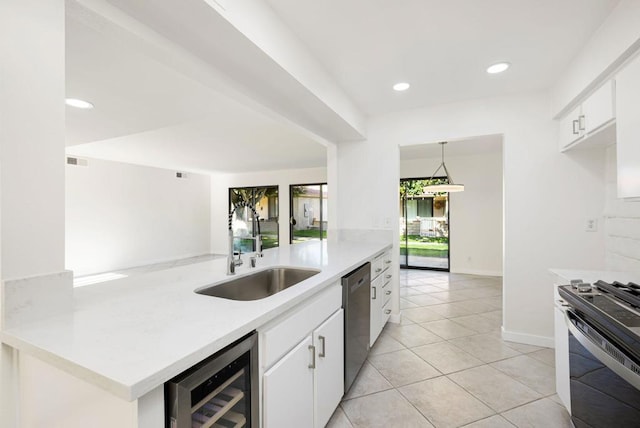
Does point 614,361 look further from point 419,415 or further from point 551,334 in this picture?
point 551,334

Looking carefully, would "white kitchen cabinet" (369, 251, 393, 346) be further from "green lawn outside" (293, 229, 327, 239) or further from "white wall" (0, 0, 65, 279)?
"green lawn outside" (293, 229, 327, 239)

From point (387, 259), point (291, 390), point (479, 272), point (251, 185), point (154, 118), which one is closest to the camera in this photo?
point (291, 390)

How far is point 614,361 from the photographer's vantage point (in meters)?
1.10

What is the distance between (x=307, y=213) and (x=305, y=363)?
6.64 m

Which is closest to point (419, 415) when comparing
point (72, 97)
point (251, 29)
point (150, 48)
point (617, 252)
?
point (617, 252)

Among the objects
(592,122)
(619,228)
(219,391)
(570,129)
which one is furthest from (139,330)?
(619,228)

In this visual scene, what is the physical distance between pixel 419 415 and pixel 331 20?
8.13ft

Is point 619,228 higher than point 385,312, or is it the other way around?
point 619,228

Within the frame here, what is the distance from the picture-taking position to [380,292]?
8.96ft

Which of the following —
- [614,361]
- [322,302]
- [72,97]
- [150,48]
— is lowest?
[614,361]

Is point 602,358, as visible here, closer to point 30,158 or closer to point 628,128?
point 628,128

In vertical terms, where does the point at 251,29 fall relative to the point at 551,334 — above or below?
above

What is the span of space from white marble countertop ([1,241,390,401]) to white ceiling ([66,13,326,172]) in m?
1.27

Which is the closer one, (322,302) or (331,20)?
(322,302)
